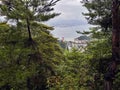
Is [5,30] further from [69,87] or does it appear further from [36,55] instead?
[69,87]

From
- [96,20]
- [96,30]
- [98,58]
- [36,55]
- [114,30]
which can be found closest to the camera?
[114,30]

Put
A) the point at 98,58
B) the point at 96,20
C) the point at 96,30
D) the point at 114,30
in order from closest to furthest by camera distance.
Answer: the point at 114,30 < the point at 98,58 < the point at 96,20 < the point at 96,30

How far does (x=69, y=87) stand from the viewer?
1181cm

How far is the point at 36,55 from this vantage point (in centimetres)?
1617

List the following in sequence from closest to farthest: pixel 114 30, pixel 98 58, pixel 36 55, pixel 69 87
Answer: pixel 114 30, pixel 69 87, pixel 98 58, pixel 36 55

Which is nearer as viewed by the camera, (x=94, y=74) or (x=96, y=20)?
(x=94, y=74)

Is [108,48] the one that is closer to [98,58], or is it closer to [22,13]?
[98,58]

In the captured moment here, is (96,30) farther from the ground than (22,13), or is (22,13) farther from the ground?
(22,13)

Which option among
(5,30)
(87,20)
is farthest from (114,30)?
(5,30)

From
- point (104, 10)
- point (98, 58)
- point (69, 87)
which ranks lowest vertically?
point (69, 87)

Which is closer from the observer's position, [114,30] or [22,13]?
[114,30]

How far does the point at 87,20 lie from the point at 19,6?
11.6 ft

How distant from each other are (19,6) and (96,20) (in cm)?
411

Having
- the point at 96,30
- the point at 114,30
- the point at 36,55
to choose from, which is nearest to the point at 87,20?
the point at 96,30
